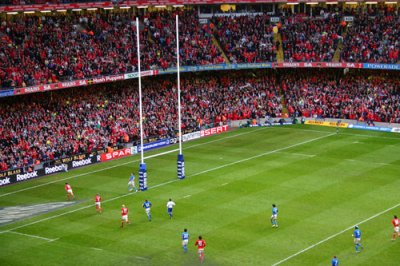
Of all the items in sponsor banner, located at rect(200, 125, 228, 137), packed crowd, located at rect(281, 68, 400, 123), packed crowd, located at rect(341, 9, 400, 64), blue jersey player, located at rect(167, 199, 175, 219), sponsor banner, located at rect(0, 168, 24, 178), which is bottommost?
sponsor banner, located at rect(200, 125, 228, 137)

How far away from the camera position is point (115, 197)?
1731 inches

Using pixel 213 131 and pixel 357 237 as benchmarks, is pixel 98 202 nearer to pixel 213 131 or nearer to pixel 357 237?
pixel 357 237

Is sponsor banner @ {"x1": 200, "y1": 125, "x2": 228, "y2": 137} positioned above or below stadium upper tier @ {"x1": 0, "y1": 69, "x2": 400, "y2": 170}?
below

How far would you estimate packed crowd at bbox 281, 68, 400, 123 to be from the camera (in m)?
64.9

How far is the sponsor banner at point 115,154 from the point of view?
2129 inches

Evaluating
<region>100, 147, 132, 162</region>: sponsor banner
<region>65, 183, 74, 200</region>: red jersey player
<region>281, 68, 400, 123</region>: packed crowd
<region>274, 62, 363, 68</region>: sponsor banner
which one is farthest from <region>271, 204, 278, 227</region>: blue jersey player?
<region>274, 62, 363, 68</region>: sponsor banner

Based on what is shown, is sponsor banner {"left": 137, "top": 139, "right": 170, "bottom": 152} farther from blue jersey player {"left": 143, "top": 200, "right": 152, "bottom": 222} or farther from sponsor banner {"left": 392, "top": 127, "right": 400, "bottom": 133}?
sponsor banner {"left": 392, "top": 127, "right": 400, "bottom": 133}

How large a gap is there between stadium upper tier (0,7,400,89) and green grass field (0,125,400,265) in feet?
34.9

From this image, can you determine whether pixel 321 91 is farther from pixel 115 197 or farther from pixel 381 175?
pixel 115 197

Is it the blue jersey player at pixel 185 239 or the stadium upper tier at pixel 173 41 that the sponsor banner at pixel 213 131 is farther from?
the blue jersey player at pixel 185 239

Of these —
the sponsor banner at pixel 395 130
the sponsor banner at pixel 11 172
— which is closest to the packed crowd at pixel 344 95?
the sponsor banner at pixel 395 130

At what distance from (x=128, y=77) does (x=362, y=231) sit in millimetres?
31027

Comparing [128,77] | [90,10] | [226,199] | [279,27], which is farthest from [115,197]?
[279,27]

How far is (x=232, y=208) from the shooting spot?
40719 millimetres
